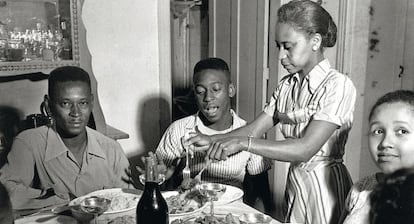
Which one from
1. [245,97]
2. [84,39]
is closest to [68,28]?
[84,39]

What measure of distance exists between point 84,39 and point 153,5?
426mm

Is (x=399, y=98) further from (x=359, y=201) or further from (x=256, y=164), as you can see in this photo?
(x=256, y=164)

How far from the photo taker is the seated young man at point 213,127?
1667 mm

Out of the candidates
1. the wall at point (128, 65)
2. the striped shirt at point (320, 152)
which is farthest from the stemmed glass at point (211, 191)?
the wall at point (128, 65)

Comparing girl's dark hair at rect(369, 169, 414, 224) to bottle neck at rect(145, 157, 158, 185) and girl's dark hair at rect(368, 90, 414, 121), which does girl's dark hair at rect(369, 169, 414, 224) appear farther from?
girl's dark hair at rect(368, 90, 414, 121)

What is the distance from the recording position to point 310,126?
1.30 meters

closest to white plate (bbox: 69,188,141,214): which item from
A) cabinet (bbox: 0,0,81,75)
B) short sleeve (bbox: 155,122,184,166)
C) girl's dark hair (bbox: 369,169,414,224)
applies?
short sleeve (bbox: 155,122,184,166)

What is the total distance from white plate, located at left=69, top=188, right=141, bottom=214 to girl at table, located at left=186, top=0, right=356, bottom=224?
26 cm

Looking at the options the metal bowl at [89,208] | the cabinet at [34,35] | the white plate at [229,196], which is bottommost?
the white plate at [229,196]

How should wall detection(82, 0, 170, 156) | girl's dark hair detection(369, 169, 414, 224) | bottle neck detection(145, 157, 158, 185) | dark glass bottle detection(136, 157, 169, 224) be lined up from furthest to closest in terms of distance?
wall detection(82, 0, 170, 156)
dark glass bottle detection(136, 157, 169, 224)
bottle neck detection(145, 157, 158, 185)
girl's dark hair detection(369, 169, 414, 224)

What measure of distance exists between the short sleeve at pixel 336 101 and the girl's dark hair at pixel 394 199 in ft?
3.28

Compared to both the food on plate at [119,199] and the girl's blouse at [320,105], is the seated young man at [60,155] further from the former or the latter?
the girl's blouse at [320,105]

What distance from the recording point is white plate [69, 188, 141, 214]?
120cm

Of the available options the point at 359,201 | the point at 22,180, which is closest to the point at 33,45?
the point at 22,180
